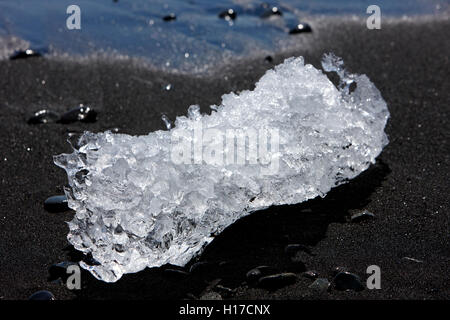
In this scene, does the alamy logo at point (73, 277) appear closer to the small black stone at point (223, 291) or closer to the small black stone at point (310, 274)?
the small black stone at point (223, 291)

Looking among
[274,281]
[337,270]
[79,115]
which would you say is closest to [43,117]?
[79,115]

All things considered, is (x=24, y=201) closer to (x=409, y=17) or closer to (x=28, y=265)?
(x=28, y=265)

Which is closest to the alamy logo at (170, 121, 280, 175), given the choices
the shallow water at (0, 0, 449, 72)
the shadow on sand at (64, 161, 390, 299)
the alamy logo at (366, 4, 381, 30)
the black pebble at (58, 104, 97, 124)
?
the shadow on sand at (64, 161, 390, 299)

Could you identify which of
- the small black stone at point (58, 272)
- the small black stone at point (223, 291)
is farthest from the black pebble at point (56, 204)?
the small black stone at point (223, 291)

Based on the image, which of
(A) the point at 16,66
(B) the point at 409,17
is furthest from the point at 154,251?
(B) the point at 409,17

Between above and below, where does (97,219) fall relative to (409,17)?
below
